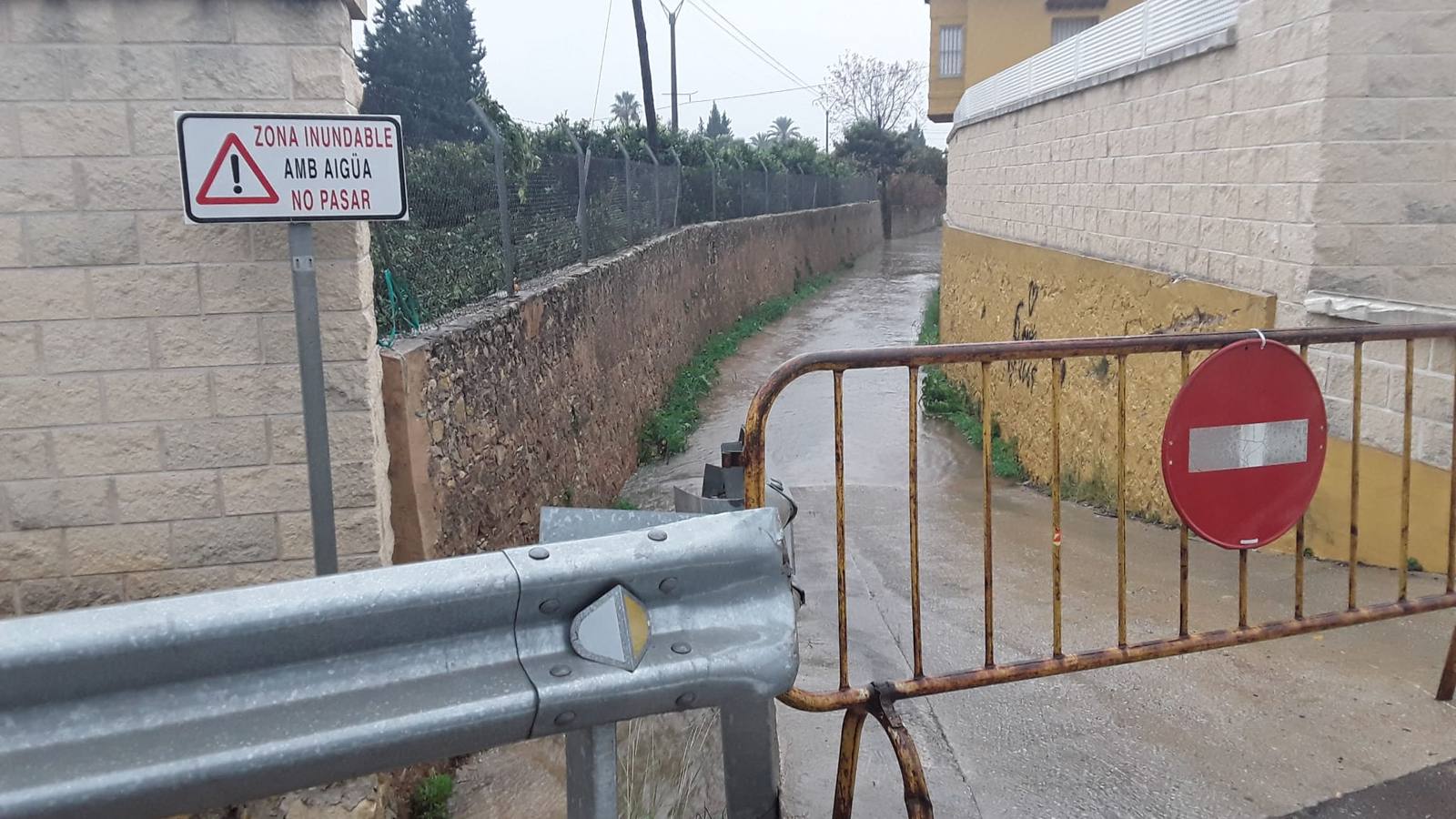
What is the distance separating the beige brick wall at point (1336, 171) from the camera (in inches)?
192

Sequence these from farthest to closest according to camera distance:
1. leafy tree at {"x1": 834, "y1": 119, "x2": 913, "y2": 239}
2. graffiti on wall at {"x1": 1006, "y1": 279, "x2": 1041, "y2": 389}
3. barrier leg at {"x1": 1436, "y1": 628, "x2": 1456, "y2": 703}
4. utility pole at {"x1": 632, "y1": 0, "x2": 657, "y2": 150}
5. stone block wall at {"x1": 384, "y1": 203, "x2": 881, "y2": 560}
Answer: leafy tree at {"x1": 834, "y1": 119, "x2": 913, "y2": 239} < utility pole at {"x1": 632, "y1": 0, "x2": 657, "y2": 150} < graffiti on wall at {"x1": 1006, "y1": 279, "x2": 1041, "y2": 389} < stone block wall at {"x1": 384, "y1": 203, "x2": 881, "y2": 560} < barrier leg at {"x1": 1436, "y1": 628, "x2": 1456, "y2": 703}

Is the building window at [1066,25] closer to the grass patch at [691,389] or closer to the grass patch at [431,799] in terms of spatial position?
the grass patch at [691,389]

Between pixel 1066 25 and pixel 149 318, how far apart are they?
2461 centimetres

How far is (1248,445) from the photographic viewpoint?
3314 mm

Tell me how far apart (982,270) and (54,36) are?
9792 mm

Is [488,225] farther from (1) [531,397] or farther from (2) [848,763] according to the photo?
(2) [848,763]

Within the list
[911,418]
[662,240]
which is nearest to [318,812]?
[911,418]

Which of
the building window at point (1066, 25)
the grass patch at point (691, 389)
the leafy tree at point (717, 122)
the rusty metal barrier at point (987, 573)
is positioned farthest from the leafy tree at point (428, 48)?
the leafy tree at point (717, 122)

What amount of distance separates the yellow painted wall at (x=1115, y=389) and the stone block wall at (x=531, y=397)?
3.45 m

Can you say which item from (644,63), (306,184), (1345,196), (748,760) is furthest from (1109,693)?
(644,63)

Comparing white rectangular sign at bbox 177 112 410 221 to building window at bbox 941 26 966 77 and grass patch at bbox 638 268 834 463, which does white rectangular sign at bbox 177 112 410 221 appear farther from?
building window at bbox 941 26 966 77

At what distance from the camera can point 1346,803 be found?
3.10 m

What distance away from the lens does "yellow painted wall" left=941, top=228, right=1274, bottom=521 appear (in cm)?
632

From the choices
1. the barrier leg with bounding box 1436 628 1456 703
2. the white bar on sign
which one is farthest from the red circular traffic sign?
the barrier leg with bounding box 1436 628 1456 703
